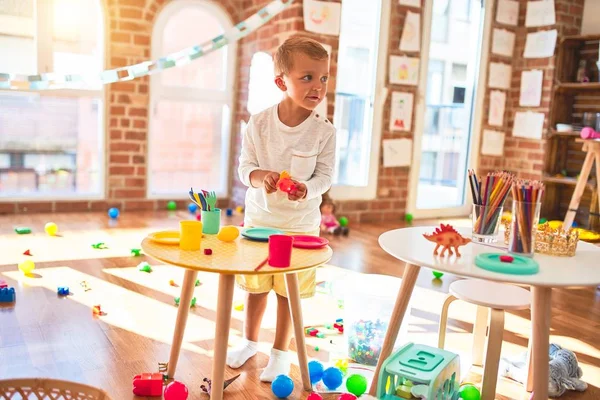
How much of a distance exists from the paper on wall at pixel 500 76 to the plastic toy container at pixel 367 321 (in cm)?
377

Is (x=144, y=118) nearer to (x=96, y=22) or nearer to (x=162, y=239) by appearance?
(x=96, y=22)

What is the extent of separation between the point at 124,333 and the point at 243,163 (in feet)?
2.54

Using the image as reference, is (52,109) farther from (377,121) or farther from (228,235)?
(228,235)

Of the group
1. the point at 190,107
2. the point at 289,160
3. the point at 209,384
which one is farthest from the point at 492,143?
the point at 209,384

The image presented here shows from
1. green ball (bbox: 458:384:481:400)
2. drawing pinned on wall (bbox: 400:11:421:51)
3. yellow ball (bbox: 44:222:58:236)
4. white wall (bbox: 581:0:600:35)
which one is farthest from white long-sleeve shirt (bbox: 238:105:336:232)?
white wall (bbox: 581:0:600:35)

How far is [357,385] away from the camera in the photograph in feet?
5.59

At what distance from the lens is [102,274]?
2.82 meters

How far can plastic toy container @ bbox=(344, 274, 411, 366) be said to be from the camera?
75.7 inches

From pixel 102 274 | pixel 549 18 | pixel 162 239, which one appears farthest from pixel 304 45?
pixel 549 18

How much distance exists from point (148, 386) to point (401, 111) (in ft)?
11.7

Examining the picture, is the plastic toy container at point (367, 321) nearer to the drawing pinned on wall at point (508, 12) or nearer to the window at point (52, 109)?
the window at point (52, 109)

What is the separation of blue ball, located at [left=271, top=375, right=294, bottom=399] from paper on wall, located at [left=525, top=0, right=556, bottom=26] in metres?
4.43

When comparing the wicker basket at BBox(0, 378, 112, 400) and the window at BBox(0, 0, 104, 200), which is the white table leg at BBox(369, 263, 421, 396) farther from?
the window at BBox(0, 0, 104, 200)

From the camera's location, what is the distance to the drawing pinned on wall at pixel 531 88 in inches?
200
